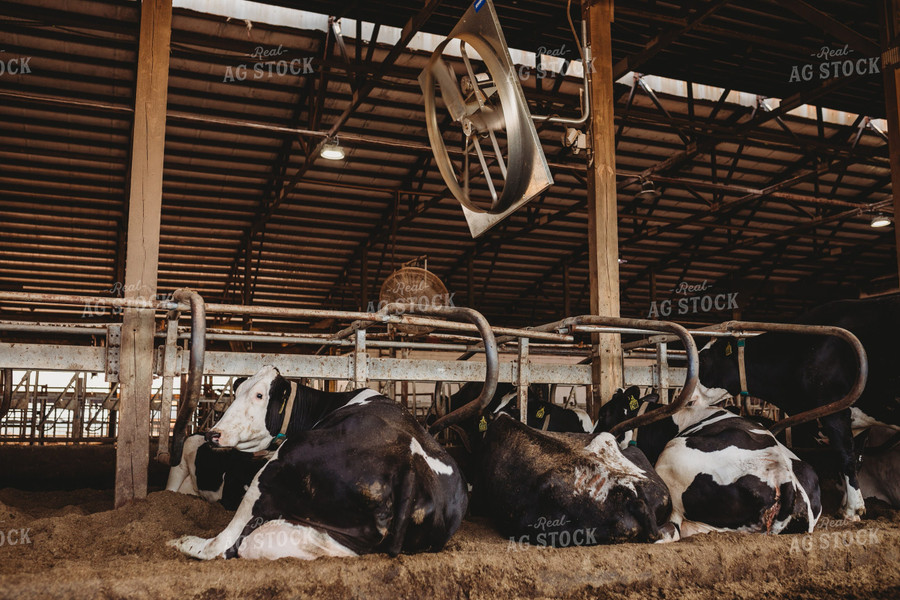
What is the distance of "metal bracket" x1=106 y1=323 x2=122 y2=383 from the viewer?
4.36 meters

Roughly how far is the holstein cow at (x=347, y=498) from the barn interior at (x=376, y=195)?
0.31 metres

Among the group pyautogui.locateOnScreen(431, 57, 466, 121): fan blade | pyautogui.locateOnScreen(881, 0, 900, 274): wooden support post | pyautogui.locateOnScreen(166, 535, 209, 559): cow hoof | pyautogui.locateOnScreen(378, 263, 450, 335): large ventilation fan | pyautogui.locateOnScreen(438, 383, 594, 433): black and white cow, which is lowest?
pyautogui.locateOnScreen(166, 535, 209, 559): cow hoof

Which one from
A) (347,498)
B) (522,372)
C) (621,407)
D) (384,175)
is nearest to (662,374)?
(621,407)

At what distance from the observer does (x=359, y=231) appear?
17.8m

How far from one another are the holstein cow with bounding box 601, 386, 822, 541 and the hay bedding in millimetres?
267

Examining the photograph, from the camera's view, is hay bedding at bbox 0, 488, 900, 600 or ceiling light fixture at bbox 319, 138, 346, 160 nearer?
hay bedding at bbox 0, 488, 900, 600

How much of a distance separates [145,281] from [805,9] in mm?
7142

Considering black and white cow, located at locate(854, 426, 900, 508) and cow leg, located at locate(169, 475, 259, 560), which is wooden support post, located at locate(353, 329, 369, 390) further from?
black and white cow, located at locate(854, 426, 900, 508)

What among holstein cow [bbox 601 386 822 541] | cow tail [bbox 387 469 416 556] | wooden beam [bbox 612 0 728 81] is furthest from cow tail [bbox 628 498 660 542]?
wooden beam [bbox 612 0 728 81]

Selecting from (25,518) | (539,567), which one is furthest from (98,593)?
(539,567)

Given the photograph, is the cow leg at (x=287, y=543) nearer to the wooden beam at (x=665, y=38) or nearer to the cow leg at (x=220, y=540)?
the cow leg at (x=220, y=540)

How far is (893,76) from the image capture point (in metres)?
6.99

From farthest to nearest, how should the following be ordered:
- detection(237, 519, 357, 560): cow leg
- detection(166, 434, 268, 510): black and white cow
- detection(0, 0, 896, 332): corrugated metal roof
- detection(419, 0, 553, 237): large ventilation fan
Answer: detection(0, 0, 896, 332): corrugated metal roof, detection(166, 434, 268, 510): black and white cow, detection(419, 0, 553, 237): large ventilation fan, detection(237, 519, 357, 560): cow leg

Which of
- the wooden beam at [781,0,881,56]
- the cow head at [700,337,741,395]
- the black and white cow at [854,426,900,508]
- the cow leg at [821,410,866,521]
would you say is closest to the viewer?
the cow leg at [821,410,866,521]
